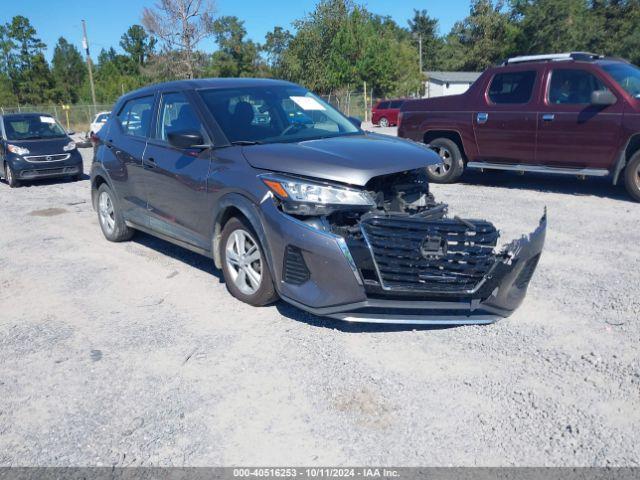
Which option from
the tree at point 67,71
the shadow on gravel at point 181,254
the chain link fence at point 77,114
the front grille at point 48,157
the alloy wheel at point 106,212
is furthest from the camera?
the tree at point 67,71

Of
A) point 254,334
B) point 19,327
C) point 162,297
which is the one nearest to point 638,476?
point 254,334

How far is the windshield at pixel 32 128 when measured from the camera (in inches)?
535

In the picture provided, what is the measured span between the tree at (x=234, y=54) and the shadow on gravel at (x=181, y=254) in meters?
63.4

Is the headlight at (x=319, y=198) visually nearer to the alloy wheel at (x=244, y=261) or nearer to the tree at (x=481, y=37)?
the alloy wheel at (x=244, y=261)

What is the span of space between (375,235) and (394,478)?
1620 mm

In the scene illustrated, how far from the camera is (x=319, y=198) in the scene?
13.5 ft

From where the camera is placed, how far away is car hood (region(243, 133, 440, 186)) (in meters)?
4.20

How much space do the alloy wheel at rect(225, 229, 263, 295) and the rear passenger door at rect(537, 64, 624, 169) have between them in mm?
5932

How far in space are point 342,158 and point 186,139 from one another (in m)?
1.41

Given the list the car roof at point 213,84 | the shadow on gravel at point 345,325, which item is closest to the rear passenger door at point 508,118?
the car roof at point 213,84

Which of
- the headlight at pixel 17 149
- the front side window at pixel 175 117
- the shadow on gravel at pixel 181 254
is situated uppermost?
the front side window at pixel 175 117

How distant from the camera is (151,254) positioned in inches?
266

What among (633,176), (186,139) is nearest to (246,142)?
(186,139)

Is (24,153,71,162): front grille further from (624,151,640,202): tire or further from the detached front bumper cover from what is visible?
(624,151,640,202): tire
